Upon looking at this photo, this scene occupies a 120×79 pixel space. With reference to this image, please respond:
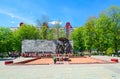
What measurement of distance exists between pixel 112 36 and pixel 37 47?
25.1 m

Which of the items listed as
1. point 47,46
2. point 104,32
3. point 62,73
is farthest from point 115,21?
point 62,73

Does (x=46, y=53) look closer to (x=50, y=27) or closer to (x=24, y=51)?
(x=24, y=51)

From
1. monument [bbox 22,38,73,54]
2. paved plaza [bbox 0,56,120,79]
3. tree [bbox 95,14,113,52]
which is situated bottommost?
paved plaza [bbox 0,56,120,79]

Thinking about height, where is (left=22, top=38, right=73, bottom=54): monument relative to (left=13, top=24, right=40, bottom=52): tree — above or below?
below

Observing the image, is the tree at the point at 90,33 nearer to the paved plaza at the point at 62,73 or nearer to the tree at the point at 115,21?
the tree at the point at 115,21

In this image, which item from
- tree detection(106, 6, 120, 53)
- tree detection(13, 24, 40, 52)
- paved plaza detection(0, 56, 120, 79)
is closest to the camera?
paved plaza detection(0, 56, 120, 79)

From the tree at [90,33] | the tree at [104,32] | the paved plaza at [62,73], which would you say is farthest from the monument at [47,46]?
the paved plaza at [62,73]

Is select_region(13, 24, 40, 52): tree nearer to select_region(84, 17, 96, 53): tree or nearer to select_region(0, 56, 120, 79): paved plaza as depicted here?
select_region(84, 17, 96, 53): tree

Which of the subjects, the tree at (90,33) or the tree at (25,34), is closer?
the tree at (90,33)

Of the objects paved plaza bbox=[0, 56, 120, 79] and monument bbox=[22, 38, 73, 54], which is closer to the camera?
paved plaza bbox=[0, 56, 120, 79]

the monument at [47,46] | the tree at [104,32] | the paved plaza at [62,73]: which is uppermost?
the tree at [104,32]

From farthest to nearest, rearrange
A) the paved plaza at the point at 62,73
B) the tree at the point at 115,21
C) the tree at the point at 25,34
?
the tree at the point at 25,34
the tree at the point at 115,21
the paved plaza at the point at 62,73

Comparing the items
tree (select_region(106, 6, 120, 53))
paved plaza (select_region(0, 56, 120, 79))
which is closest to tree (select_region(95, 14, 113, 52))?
tree (select_region(106, 6, 120, 53))

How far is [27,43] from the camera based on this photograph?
272 ft
